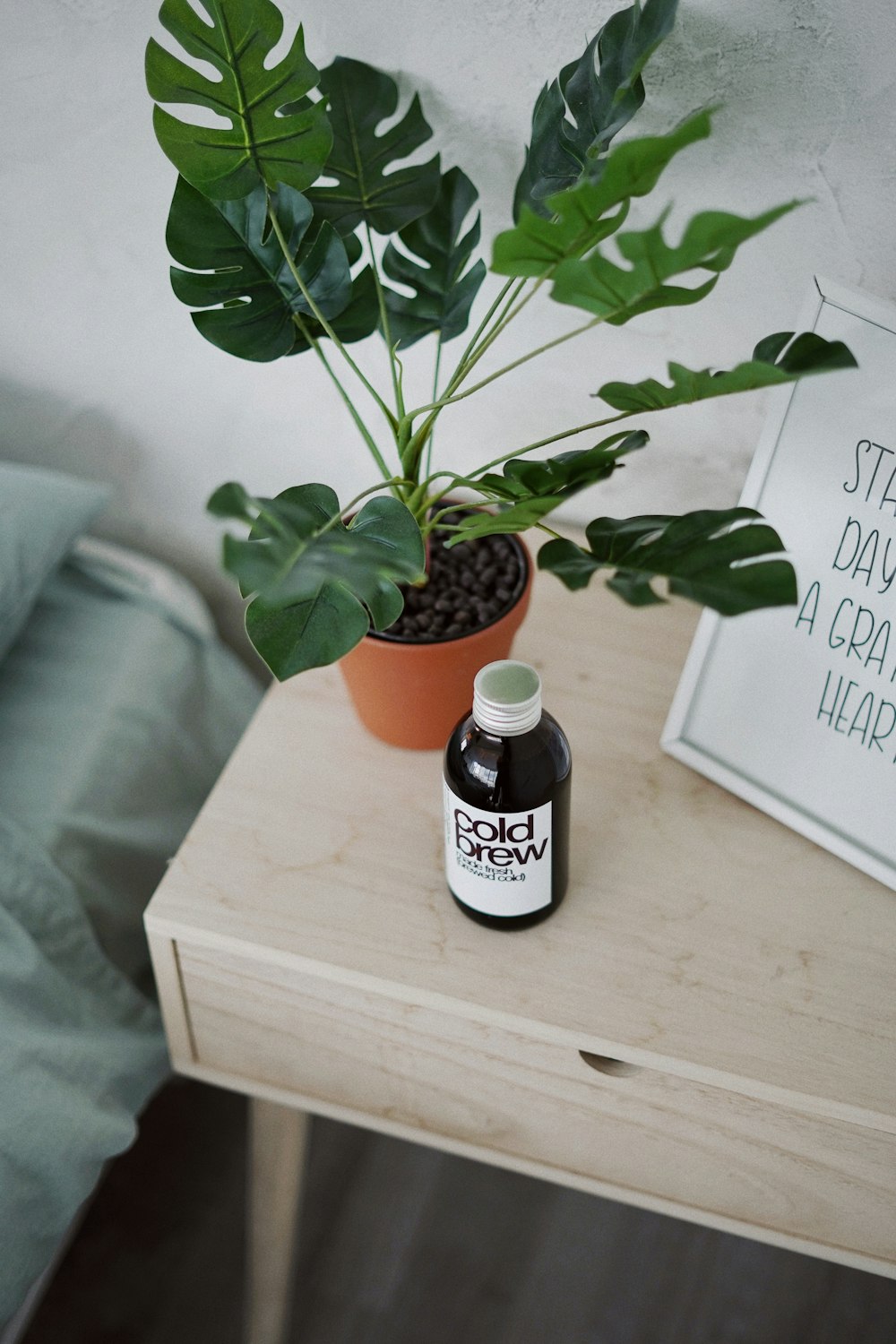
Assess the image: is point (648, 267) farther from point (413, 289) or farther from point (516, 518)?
point (413, 289)

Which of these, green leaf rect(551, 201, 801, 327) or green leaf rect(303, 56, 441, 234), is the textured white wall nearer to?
green leaf rect(303, 56, 441, 234)

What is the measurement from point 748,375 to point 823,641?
25 centimetres

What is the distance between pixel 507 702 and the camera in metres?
0.59

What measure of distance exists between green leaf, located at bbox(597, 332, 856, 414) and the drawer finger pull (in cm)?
38

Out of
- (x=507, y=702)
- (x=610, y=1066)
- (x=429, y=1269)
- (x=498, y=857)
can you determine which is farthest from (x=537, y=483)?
(x=429, y=1269)

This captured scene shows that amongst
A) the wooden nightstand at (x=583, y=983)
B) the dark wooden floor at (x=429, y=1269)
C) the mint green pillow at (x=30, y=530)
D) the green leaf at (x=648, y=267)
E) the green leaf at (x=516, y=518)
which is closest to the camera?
the green leaf at (x=648, y=267)

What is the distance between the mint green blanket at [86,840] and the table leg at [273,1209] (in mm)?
105

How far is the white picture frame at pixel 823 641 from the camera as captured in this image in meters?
0.64

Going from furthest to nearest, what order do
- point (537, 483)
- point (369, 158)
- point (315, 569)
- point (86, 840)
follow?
1. point (86, 840)
2. point (369, 158)
3. point (537, 483)
4. point (315, 569)

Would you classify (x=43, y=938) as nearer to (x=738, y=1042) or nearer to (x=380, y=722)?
(x=380, y=722)

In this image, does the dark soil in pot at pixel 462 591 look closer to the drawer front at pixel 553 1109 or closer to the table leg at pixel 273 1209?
the drawer front at pixel 553 1109

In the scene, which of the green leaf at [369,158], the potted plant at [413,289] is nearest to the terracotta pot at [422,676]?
the potted plant at [413,289]

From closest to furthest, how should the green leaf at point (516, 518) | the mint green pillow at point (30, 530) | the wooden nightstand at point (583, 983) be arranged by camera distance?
the green leaf at point (516, 518) < the wooden nightstand at point (583, 983) < the mint green pillow at point (30, 530)

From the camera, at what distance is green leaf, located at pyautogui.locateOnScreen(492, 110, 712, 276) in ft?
1.50
